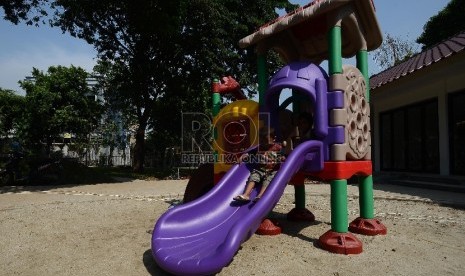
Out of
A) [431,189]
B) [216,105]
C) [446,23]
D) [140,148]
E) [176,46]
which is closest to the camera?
[216,105]

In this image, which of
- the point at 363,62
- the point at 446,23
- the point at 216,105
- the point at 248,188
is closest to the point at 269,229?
the point at 248,188

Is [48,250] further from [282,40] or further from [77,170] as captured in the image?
[77,170]

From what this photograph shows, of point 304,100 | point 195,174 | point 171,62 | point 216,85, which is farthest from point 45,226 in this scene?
point 171,62

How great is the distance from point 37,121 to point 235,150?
2183 cm

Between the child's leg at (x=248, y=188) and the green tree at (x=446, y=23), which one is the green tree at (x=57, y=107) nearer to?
the child's leg at (x=248, y=188)

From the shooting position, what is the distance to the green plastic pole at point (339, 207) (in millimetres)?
4836

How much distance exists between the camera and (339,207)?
4867 millimetres

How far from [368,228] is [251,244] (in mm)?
2001

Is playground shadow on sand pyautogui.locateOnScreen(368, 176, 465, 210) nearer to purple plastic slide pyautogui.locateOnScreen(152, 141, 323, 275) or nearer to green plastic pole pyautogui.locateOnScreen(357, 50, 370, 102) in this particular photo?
green plastic pole pyautogui.locateOnScreen(357, 50, 370, 102)

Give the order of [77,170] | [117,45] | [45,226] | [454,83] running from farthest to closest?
[117,45]
[77,170]
[454,83]
[45,226]

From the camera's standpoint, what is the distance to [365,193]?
230 inches

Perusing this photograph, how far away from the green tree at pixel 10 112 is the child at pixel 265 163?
24695 mm

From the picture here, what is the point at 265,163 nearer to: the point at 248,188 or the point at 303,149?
the point at 248,188

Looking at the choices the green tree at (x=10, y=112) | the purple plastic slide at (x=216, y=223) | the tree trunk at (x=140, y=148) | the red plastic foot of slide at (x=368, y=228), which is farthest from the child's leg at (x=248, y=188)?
the green tree at (x=10, y=112)
